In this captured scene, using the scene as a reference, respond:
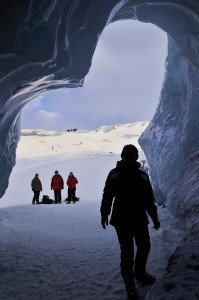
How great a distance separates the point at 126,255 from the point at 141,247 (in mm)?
299

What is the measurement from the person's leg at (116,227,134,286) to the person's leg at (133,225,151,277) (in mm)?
135

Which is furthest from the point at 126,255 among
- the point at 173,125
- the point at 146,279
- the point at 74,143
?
the point at 74,143

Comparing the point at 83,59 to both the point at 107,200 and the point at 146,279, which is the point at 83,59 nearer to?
the point at 107,200

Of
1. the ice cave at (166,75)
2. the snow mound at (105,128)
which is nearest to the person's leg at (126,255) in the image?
the ice cave at (166,75)

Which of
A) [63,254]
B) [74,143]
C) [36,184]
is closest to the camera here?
[63,254]

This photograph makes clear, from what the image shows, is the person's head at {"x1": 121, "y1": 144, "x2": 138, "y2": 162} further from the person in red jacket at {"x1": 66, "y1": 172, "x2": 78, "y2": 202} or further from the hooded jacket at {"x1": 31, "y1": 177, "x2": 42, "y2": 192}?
the hooded jacket at {"x1": 31, "y1": 177, "x2": 42, "y2": 192}

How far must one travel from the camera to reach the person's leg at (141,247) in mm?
3938

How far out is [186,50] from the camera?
11.7 meters

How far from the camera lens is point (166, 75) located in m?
15.4

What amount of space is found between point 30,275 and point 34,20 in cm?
432

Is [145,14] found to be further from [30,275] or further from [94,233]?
[30,275]

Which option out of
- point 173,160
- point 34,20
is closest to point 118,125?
point 173,160

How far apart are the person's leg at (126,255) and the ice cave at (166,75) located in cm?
46

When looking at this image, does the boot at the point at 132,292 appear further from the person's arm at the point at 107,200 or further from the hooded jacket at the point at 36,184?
the hooded jacket at the point at 36,184
